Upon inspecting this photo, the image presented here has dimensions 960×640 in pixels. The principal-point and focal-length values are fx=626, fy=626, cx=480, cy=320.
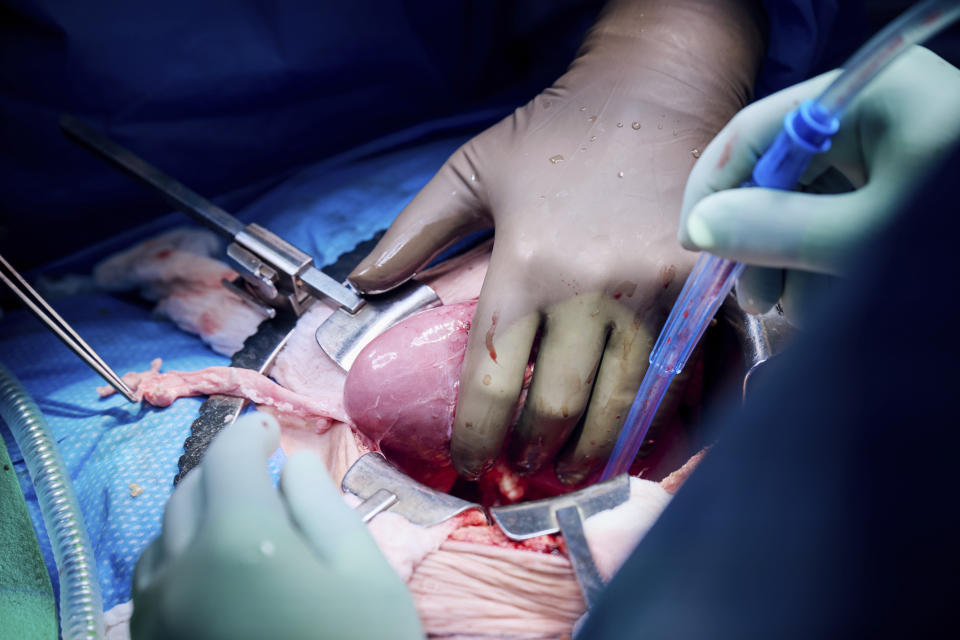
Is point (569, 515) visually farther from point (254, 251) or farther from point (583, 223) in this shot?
point (254, 251)

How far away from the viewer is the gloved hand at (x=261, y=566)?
60 cm

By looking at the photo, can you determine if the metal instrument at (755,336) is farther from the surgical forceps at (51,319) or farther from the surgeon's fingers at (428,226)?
the surgical forceps at (51,319)

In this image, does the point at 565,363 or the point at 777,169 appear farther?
the point at 565,363

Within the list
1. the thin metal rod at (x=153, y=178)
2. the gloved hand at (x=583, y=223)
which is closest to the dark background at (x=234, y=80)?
the thin metal rod at (x=153, y=178)

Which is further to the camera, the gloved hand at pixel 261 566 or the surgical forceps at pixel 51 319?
the surgical forceps at pixel 51 319

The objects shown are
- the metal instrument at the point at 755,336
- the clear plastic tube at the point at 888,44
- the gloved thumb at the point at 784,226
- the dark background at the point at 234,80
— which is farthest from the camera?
the dark background at the point at 234,80

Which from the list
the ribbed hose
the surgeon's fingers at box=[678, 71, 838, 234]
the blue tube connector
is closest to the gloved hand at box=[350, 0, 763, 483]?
the surgeon's fingers at box=[678, 71, 838, 234]

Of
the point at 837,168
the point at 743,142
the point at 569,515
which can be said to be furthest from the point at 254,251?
the point at 837,168

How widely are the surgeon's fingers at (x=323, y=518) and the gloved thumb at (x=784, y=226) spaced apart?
511mm

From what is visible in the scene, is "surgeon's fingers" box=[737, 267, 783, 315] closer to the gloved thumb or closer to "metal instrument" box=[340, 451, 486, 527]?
the gloved thumb

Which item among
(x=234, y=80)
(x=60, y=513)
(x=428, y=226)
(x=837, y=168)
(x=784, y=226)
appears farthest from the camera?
(x=234, y=80)

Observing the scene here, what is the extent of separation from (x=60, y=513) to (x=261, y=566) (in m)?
0.57

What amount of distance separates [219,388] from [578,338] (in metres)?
0.64

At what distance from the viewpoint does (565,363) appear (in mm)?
1043
